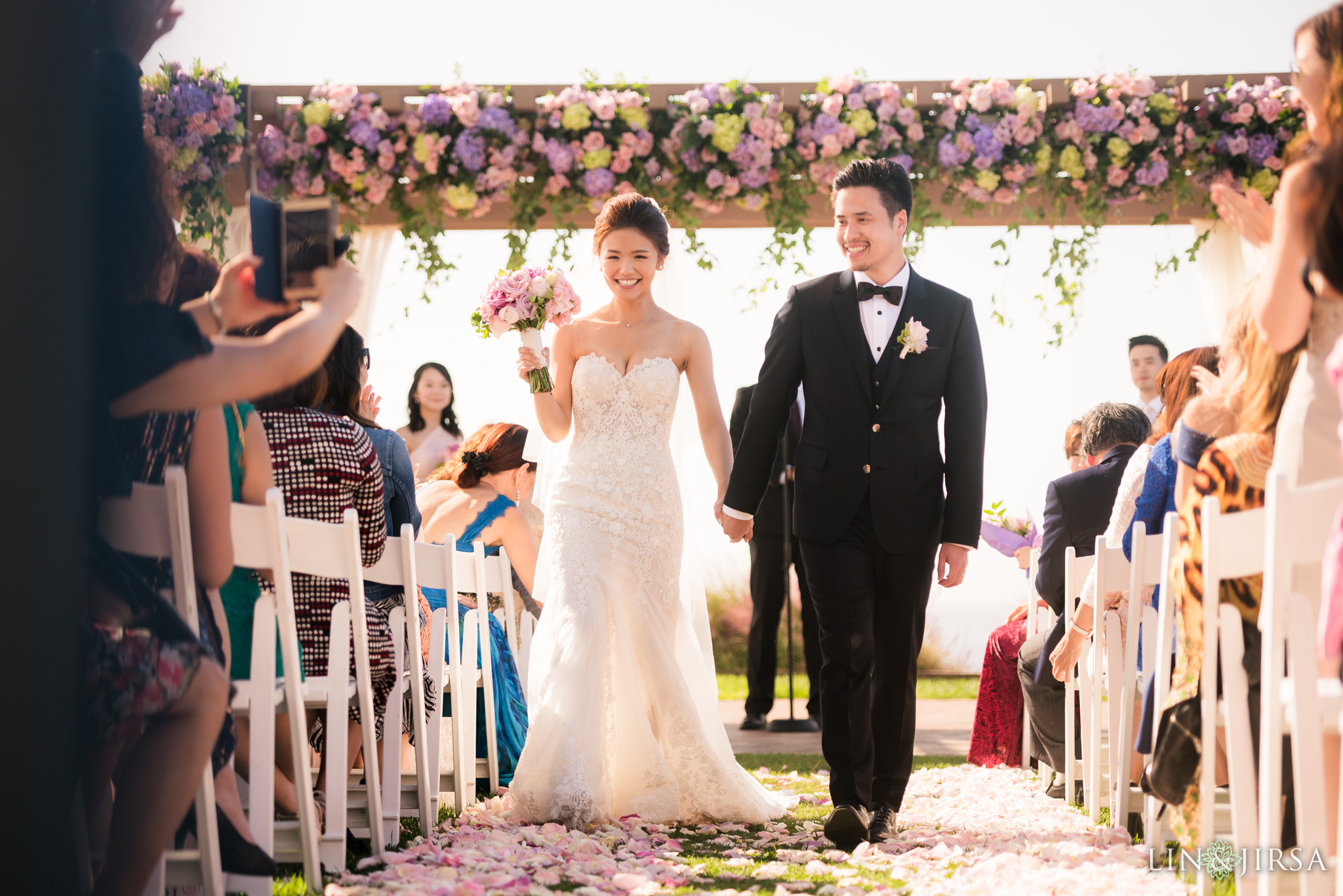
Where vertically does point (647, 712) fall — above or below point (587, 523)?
below

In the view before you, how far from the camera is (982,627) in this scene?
446 inches

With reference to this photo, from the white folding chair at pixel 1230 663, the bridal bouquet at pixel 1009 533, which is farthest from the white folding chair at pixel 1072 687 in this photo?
the white folding chair at pixel 1230 663

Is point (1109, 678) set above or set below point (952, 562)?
below

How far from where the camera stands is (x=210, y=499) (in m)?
2.62

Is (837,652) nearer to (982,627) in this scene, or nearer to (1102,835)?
(1102,835)

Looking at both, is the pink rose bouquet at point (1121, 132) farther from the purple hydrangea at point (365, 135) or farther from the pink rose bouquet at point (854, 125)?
the purple hydrangea at point (365, 135)

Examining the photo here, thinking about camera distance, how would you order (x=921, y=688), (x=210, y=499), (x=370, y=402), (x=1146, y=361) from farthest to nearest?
(x=921, y=688), (x=1146, y=361), (x=370, y=402), (x=210, y=499)

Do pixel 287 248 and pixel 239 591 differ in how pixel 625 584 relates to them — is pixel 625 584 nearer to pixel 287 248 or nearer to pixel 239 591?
pixel 239 591

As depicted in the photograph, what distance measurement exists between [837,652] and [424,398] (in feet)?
15.9

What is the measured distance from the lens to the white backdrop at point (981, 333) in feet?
18.3

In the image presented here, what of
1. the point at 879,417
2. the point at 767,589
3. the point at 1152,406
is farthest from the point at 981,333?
the point at 767,589

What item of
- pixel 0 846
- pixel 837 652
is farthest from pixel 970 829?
pixel 0 846

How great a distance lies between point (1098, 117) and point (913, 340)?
333 cm

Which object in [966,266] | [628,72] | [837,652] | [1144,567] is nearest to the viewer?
[1144,567]
